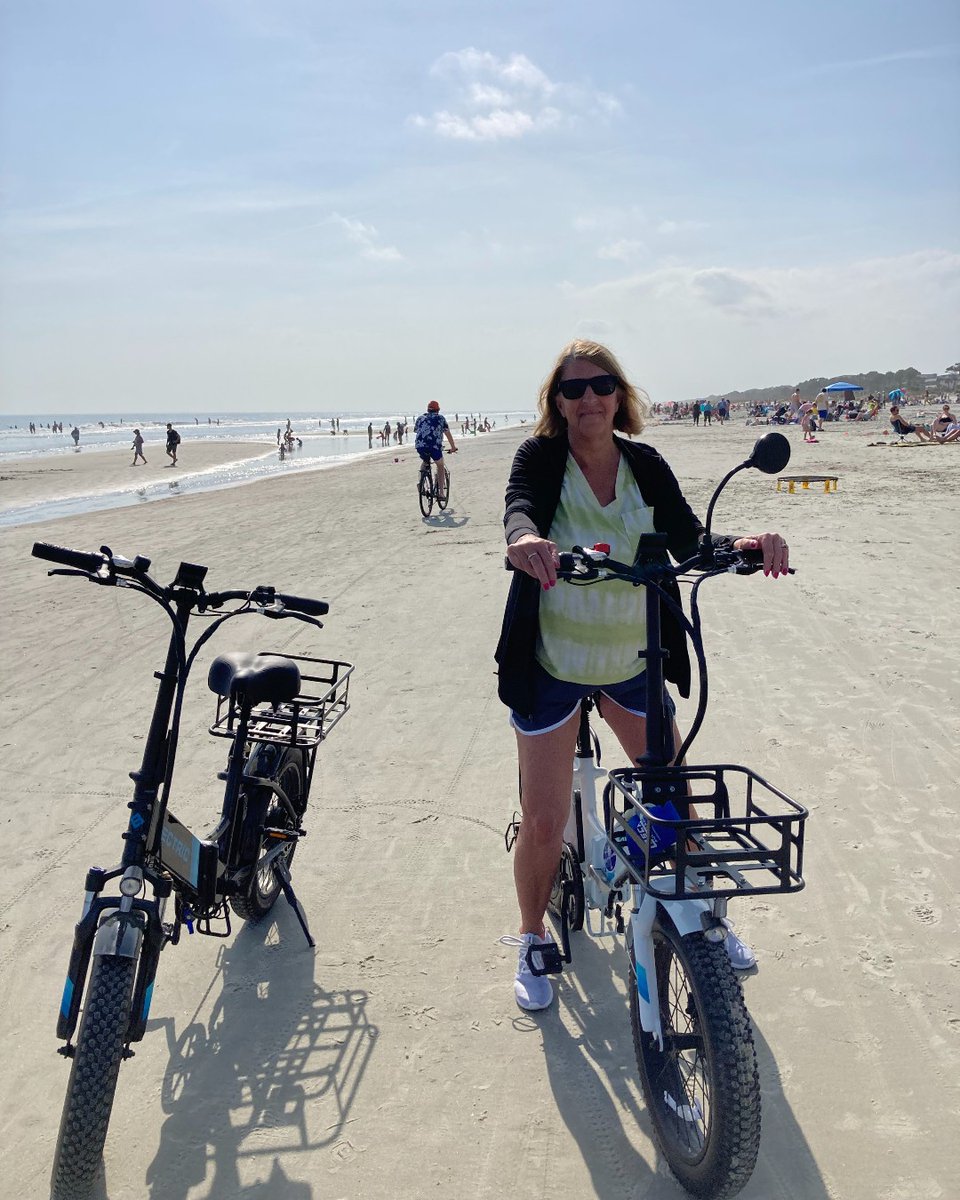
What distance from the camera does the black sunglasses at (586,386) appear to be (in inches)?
102

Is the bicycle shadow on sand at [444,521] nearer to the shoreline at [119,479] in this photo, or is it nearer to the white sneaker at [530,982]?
the shoreline at [119,479]

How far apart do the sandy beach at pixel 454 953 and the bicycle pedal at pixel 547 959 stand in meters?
0.15

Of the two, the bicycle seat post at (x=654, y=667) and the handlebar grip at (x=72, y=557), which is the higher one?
the handlebar grip at (x=72, y=557)

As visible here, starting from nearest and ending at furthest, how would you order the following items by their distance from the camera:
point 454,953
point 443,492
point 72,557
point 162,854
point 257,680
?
1. point 72,557
2. point 162,854
3. point 257,680
4. point 454,953
5. point 443,492

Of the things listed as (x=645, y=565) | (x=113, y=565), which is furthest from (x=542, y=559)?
(x=113, y=565)

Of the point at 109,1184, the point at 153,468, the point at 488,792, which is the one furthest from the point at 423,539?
the point at 153,468

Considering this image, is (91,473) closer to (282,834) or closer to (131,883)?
(282,834)

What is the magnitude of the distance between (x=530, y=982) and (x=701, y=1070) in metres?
0.87

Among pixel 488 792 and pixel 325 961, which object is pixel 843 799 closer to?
pixel 488 792

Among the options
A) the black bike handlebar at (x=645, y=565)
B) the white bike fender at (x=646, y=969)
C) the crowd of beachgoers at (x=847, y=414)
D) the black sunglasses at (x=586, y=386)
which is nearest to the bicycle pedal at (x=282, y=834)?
the white bike fender at (x=646, y=969)

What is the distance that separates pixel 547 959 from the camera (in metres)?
2.90

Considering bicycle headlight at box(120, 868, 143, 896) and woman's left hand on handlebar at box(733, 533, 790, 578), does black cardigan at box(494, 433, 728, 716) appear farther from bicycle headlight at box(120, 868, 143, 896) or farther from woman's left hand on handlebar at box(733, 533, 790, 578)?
bicycle headlight at box(120, 868, 143, 896)

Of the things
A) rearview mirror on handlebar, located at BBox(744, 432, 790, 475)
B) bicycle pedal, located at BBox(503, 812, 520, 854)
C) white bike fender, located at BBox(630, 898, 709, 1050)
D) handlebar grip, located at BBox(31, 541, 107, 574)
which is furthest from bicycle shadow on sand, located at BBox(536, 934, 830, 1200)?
handlebar grip, located at BBox(31, 541, 107, 574)

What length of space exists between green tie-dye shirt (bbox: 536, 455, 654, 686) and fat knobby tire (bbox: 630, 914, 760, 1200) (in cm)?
80
